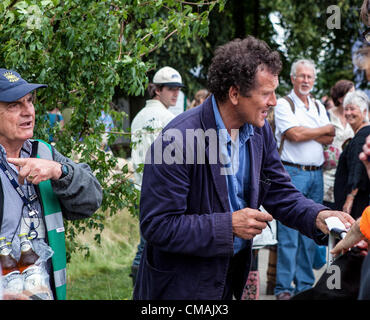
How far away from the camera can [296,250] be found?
627 centimetres

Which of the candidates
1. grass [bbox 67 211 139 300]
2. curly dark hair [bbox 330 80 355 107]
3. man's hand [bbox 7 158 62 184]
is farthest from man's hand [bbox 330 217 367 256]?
curly dark hair [bbox 330 80 355 107]

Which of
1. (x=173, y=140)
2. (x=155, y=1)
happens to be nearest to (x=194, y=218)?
(x=173, y=140)

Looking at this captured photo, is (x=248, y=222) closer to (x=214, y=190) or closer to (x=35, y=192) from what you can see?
(x=214, y=190)

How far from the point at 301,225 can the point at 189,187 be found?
0.74 m

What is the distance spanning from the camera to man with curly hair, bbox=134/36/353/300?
9.46 feet

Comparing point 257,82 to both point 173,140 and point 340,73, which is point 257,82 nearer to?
point 173,140

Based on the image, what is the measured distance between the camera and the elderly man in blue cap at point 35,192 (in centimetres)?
286

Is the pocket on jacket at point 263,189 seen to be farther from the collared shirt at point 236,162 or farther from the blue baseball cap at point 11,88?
the blue baseball cap at point 11,88

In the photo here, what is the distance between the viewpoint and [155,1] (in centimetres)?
434

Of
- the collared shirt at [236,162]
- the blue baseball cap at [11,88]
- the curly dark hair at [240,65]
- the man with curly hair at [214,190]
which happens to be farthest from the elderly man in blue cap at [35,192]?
the curly dark hair at [240,65]

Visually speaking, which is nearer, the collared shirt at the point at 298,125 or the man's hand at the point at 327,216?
the man's hand at the point at 327,216

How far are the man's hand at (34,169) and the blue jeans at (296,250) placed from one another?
11.9 ft

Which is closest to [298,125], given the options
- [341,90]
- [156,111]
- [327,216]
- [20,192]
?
[156,111]

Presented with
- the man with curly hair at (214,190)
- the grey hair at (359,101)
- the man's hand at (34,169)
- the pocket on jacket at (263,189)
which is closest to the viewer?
the man's hand at (34,169)
